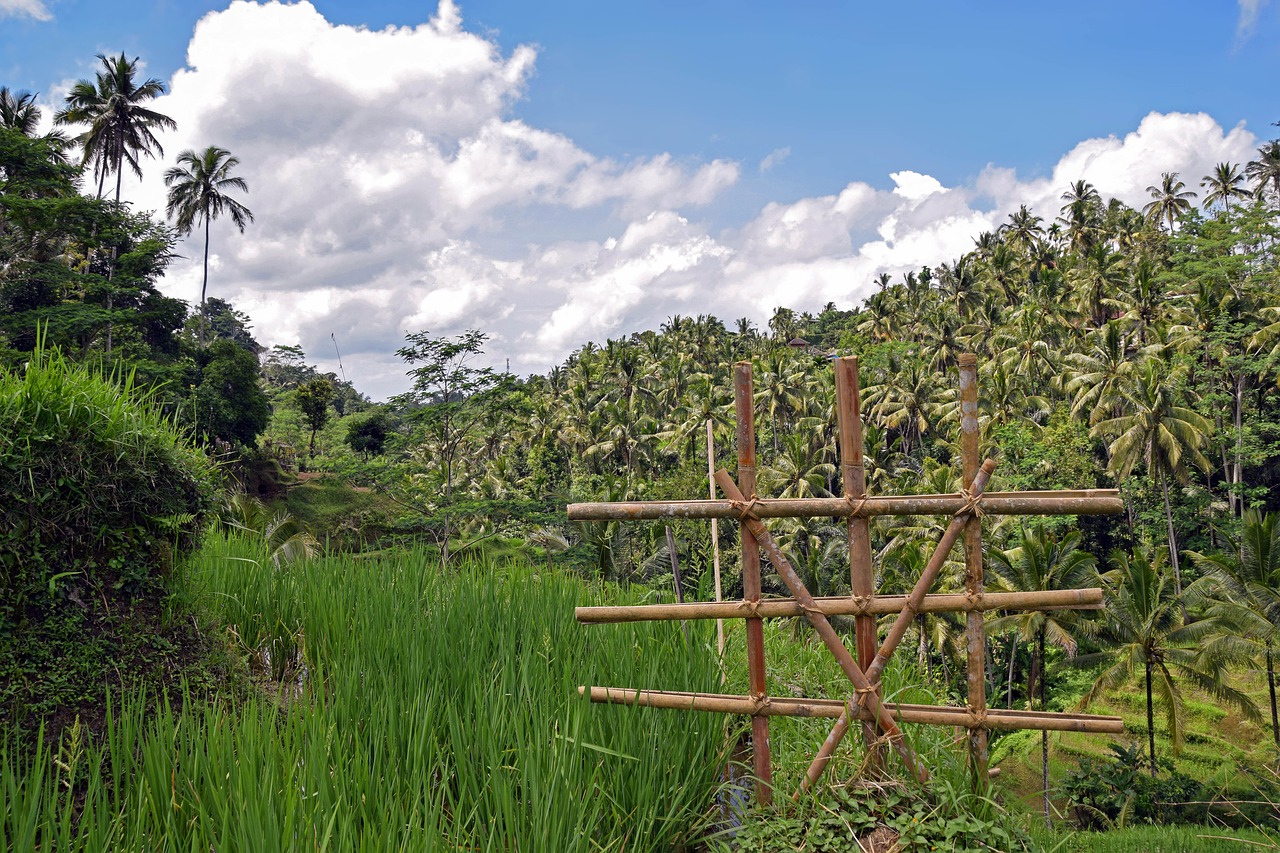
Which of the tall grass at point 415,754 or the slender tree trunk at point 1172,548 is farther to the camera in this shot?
the slender tree trunk at point 1172,548

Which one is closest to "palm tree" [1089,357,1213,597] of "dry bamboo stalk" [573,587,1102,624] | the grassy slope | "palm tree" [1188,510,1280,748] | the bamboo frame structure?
the grassy slope

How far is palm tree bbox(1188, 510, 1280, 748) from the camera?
59.4 feet

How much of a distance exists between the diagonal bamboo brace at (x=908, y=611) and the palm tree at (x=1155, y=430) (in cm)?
2845

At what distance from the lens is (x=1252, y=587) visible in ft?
61.1

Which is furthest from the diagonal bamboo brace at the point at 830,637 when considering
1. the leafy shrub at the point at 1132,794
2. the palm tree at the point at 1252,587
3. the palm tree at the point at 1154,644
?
the palm tree at the point at 1252,587

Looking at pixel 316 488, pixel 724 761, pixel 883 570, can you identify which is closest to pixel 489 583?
pixel 724 761

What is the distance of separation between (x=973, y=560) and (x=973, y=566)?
3cm

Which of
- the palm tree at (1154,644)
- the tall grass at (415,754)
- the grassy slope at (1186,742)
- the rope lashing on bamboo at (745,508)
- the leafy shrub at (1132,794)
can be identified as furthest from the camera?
the grassy slope at (1186,742)

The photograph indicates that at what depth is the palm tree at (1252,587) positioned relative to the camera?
18.1 m

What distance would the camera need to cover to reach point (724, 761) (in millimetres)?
3611

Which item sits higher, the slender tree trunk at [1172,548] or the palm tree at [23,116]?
the palm tree at [23,116]

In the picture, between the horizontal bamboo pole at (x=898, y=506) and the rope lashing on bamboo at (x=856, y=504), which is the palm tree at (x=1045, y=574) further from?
the rope lashing on bamboo at (x=856, y=504)

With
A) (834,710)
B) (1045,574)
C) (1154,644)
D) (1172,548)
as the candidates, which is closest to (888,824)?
(834,710)

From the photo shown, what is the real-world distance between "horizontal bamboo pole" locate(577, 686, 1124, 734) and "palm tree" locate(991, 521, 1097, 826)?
1725 centimetres
